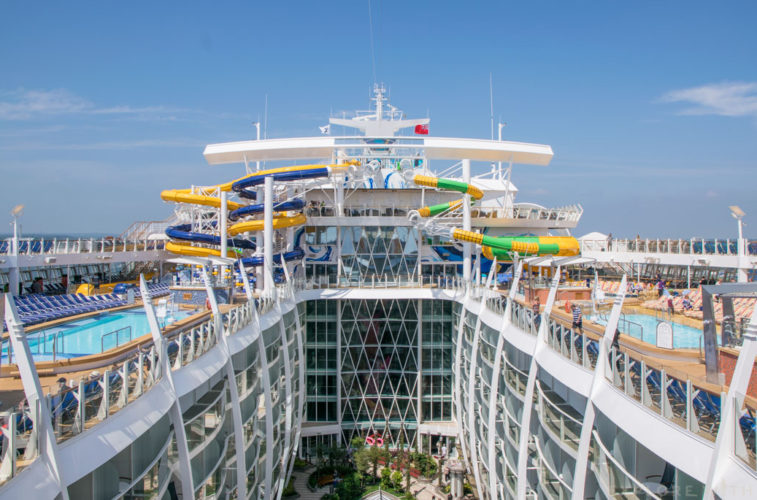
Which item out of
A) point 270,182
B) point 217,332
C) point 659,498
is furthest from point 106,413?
point 270,182

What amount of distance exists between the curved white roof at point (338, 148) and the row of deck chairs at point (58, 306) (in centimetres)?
788

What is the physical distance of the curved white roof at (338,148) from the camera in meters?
20.9

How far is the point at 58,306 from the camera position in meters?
14.9

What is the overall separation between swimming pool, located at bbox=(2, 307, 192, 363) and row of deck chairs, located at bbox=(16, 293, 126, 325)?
1.03 metres

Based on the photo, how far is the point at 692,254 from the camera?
2256cm

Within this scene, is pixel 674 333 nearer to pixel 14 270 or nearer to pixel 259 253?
pixel 259 253

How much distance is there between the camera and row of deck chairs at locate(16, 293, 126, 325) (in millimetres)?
13633

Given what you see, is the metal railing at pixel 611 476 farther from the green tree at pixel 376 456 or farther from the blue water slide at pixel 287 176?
the blue water slide at pixel 287 176

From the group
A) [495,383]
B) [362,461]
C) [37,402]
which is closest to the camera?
[37,402]

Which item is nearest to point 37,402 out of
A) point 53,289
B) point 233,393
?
point 233,393

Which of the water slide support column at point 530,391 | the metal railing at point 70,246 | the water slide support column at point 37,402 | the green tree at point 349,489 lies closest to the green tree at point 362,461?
the green tree at point 349,489

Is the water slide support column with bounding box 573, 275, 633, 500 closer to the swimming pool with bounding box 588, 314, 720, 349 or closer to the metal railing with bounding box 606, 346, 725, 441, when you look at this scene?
the metal railing with bounding box 606, 346, 725, 441

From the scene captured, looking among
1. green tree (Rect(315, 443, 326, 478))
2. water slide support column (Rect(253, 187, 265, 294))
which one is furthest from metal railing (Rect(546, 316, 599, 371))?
green tree (Rect(315, 443, 326, 478))

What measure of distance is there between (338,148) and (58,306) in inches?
450
